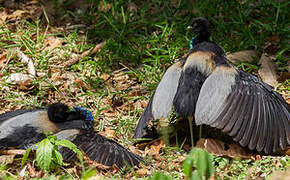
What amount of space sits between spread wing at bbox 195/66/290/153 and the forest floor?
1.52 ft

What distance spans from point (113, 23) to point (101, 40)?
14.4 inches

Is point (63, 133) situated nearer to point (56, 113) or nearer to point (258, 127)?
point (56, 113)

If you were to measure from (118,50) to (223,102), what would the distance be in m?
2.76

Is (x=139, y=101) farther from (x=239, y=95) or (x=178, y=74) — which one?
(x=239, y=95)

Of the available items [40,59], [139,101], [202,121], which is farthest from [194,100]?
[40,59]

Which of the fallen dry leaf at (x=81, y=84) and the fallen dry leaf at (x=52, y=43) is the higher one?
the fallen dry leaf at (x=52, y=43)

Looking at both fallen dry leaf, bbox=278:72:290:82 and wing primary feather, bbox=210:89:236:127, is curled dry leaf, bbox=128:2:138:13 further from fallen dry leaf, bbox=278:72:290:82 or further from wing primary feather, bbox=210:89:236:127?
wing primary feather, bbox=210:89:236:127

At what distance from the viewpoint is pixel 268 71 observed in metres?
6.47

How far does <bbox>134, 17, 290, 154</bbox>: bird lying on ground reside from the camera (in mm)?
4766

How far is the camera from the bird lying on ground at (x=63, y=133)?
4.74 meters

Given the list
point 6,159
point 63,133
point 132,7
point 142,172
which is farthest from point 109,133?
point 132,7

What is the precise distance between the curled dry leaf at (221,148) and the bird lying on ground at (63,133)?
774 mm

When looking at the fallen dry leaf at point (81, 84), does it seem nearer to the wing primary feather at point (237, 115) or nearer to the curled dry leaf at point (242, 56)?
the curled dry leaf at point (242, 56)

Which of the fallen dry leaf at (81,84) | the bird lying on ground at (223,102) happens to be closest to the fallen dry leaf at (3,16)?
the fallen dry leaf at (81,84)
